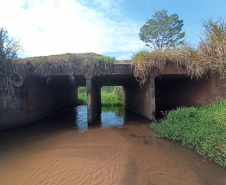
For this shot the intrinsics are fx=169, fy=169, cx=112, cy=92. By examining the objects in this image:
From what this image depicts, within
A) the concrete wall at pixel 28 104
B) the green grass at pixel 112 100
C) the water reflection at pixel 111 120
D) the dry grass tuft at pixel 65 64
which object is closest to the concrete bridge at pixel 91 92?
the concrete wall at pixel 28 104

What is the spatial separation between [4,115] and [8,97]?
0.91 metres

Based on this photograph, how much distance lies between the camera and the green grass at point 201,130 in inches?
196

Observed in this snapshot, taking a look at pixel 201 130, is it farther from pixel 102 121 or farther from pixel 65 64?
pixel 65 64

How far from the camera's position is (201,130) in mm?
5965

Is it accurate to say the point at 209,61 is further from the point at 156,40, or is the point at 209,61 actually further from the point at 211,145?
the point at 156,40

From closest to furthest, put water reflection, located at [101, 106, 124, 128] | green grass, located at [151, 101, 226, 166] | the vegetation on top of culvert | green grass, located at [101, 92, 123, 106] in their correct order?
green grass, located at [151, 101, 226, 166] → the vegetation on top of culvert → water reflection, located at [101, 106, 124, 128] → green grass, located at [101, 92, 123, 106]

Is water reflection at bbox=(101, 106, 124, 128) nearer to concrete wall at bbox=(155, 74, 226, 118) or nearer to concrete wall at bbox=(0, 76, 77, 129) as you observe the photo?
concrete wall at bbox=(155, 74, 226, 118)

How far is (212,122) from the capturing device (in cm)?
625

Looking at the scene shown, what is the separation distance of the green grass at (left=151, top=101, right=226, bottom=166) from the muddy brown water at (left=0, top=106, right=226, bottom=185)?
0.33 meters

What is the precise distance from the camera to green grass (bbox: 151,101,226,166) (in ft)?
16.3

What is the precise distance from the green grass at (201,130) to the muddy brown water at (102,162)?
1.10 feet

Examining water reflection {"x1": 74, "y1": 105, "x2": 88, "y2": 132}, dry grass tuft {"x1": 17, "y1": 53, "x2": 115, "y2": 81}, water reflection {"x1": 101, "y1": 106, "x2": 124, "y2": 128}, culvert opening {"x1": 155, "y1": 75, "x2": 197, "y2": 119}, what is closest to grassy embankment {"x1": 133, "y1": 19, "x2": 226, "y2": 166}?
culvert opening {"x1": 155, "y1": 75, "x2": 197, "y2": 119}

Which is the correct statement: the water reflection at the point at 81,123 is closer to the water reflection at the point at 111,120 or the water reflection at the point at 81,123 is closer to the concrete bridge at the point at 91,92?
the concrete bridge at the point at 91,92

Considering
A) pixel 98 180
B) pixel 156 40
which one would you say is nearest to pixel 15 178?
pixel 98 180
